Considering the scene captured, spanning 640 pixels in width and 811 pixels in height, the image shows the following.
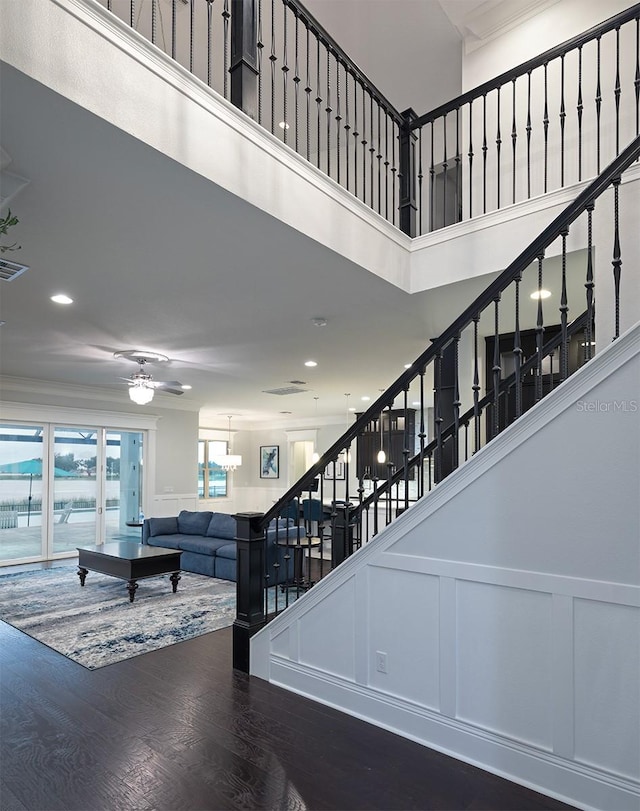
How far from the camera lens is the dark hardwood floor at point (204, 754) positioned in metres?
2.31

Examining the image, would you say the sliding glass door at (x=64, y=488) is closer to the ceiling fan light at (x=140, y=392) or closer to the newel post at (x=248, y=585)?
the ceiling fan light at (x=140, y=392)

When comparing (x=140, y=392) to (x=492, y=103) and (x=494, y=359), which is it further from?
(x=492, y=103)

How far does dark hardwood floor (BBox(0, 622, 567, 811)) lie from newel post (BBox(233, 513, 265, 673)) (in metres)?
0.21

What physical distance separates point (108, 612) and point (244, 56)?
196 inches

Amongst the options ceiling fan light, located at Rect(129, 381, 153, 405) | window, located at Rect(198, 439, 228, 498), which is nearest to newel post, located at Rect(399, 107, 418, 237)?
ceiling fan light, located at Rect(129, 381, 153, 405)

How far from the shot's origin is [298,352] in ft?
20.4

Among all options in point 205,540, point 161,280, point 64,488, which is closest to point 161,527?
point 205,540

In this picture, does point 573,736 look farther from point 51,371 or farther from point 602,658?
point 51,371

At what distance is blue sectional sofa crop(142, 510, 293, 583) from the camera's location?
668 cm

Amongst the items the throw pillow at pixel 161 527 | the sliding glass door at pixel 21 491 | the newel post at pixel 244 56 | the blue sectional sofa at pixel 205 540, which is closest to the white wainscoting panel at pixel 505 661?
the newel post at pixel 244 56

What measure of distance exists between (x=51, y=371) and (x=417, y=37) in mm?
A: 6200

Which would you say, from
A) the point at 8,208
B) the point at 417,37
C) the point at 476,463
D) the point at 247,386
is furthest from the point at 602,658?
the point at 247,386

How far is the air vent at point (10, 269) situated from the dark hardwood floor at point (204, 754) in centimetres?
273

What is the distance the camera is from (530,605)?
7.95 feet
